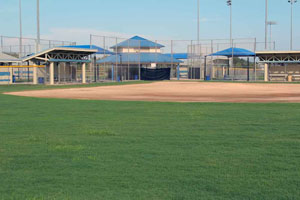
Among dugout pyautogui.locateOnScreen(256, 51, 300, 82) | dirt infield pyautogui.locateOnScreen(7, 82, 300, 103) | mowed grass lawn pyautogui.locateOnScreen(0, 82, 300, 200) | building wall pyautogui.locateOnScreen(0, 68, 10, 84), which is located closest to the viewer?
mowed grass lawn pyautogui.locateOnScreen(0, 82, 300, 200)

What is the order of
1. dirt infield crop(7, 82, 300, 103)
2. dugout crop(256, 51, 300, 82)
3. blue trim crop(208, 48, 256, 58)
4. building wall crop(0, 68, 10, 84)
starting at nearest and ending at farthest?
dirt infield crop(7, 82, 300, 103) < building wall crop(0, 68, 10, 84) < dugout crop(256, 51, 300, 82) < blue trim crop(208, 48, 256, 58)

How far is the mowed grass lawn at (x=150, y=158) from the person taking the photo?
515 cm

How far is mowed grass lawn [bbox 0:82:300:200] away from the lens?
5.15 meters

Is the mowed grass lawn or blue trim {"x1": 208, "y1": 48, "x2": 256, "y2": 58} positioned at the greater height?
blue trim {"x1": 208, "y1": 48, "x2": 256, "y2": 58}

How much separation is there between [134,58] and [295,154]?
174 ft

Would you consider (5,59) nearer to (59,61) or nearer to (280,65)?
(59,61)

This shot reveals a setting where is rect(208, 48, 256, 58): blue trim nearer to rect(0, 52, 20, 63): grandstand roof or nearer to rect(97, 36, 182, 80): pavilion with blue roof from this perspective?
rect(97, 36, 182, 80): pavilion with blue roof

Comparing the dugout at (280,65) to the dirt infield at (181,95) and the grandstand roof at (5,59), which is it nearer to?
the dirt infield at (181,95)

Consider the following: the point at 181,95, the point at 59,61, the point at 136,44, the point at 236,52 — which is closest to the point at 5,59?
the point at 59,61

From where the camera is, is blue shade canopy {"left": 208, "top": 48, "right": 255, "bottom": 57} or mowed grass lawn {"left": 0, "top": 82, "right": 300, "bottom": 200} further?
blue shade canopy {"left": 208, "top": 48, "right": 255, "bottom": 57}

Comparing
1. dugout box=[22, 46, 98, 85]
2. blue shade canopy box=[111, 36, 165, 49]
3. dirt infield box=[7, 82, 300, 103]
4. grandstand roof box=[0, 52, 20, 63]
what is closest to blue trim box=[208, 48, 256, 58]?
blue shade canopy box=[111, 36, 165, 49]

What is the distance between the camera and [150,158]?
6.81 meters

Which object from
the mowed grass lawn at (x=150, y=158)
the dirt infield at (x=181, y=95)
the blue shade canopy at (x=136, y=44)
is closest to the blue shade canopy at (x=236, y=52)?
the blue shade canopy at (x=136, y=44)

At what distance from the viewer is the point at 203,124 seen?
10.8m
